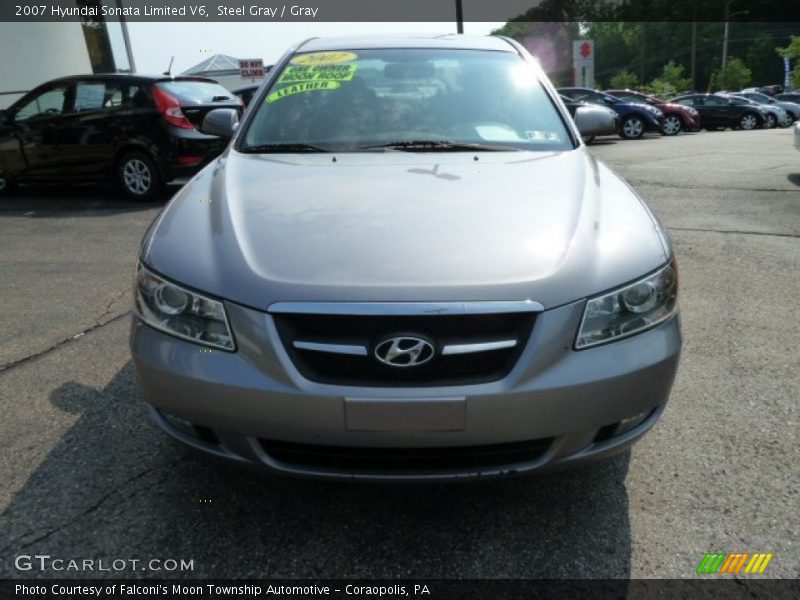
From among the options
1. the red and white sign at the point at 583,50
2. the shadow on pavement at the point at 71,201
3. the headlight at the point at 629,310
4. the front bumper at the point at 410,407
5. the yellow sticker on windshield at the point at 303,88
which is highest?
the yellow sticker on windshield at the point at 303,88

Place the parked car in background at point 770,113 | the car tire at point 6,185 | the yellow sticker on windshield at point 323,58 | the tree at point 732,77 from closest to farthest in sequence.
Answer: the yellow sticker on windshield at point 323,58 < the car tire at point 6,185 < the parked car in background at point 770,113 < the tree at point 732,77

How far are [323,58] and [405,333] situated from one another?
2.20 metres

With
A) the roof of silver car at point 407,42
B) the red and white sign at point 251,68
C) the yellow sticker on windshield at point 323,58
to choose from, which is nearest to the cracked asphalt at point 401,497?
the yellow sticker on windshield at point 323,58

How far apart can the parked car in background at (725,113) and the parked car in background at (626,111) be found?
256 inches

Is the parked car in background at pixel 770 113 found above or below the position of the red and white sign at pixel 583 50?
below

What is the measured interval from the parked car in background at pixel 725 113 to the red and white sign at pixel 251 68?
13.9 m

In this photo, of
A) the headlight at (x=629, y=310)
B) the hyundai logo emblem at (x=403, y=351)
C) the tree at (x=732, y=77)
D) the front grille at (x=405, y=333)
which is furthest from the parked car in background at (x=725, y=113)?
the tree at (x=732, y=77)

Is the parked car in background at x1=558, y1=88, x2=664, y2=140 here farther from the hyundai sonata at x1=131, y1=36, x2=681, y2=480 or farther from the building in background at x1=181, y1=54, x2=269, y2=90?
the hyundai sonata at x1=131, y1=36, x2=681, y2=480

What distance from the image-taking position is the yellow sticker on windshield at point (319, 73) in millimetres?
3230

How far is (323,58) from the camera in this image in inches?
135

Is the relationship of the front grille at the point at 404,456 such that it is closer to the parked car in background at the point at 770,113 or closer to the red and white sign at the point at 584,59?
the parked car in background at the point at 770,113

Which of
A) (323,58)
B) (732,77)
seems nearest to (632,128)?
(323,58)

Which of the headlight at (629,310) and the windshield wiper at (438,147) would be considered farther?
the windshield wiper at (438,147)

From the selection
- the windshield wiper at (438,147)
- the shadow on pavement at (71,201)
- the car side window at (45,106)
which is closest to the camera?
the windshield wiper at (438,147)
